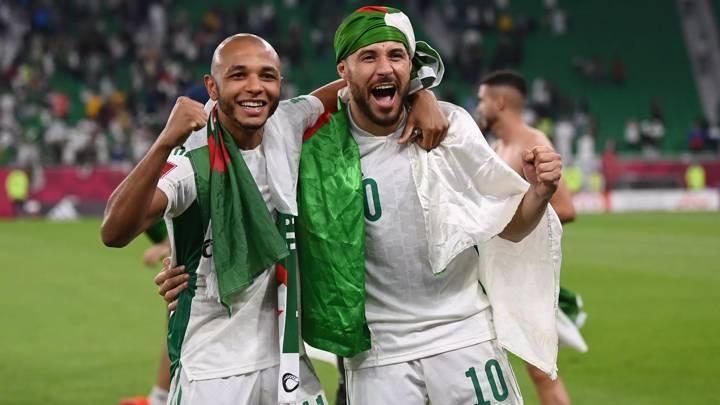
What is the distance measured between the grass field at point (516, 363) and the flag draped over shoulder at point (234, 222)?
4.05 m

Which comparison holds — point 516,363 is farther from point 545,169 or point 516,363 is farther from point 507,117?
point 545,169

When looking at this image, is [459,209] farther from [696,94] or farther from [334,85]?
[696,94]

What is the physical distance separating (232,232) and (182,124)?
487 mm

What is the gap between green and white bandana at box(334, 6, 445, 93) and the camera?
413 centimetres

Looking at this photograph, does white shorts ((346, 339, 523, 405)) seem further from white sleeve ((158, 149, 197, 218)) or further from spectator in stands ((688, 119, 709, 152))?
spectator in stands ((688, 119, 709, 152))

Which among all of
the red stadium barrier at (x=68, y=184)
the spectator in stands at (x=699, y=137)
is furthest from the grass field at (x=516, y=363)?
the spectator in stands at (x=699, y=137)

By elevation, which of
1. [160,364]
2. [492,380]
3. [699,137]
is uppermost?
[699,137]

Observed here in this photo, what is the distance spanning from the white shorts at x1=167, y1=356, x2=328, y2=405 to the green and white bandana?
49.2 inches

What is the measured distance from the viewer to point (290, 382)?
3.80 m

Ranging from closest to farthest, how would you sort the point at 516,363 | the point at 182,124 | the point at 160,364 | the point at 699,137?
the point at 182,124 → the point at 160,364 → the point at 516,363 → the point at 699,137

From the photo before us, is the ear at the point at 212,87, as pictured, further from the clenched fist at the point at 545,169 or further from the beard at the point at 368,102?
the clenched fist at the point at 545,169

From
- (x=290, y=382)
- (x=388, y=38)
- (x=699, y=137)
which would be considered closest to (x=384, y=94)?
(x=388, y=38)

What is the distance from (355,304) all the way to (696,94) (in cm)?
3380

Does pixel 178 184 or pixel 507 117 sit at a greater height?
pixel 507 117
